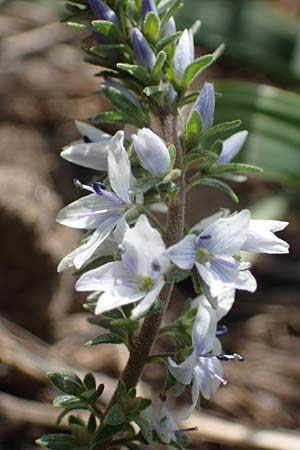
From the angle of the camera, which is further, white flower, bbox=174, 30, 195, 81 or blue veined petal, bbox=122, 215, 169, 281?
white flower, bbox=174, 30, 195, 81

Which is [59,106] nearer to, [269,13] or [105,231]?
[269,13]

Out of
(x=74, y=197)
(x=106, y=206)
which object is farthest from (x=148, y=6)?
(x=74, y=197)

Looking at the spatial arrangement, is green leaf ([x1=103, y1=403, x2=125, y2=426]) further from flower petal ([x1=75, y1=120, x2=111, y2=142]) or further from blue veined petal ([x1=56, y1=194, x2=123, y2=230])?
flower petal ([x1=75, y1=120, x2=111, y2=142])

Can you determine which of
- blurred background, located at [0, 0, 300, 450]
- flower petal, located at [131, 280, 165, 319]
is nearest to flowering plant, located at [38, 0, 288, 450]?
flower petal, located at [131, 280, 165, 319]

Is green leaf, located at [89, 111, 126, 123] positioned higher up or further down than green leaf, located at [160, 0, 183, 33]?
further down

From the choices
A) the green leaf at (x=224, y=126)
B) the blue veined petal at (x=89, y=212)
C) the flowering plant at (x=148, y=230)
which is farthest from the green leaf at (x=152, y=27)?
the blue veined petal at (x=89, y=212)

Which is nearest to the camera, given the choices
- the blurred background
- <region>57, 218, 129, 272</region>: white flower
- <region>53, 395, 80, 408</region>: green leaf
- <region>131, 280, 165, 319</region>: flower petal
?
<region>131, 280, 165, 319</region>: flower petal

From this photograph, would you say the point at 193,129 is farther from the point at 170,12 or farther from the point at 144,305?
the point at 144,305

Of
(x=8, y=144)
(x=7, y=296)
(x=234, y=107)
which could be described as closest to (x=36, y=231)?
(x=7, y=296)
